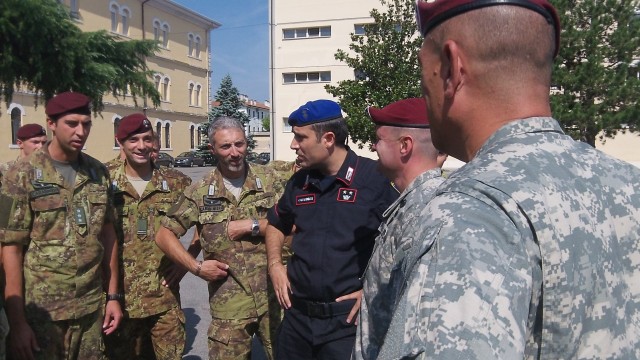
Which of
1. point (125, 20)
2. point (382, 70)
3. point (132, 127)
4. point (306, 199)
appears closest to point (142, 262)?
point (132, 127)

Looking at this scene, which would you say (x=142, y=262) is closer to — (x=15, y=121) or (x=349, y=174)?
(x=349, y=174)

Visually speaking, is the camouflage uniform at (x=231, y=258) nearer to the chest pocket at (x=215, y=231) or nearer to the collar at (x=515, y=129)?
the chest pocket at (x=215, y=231)

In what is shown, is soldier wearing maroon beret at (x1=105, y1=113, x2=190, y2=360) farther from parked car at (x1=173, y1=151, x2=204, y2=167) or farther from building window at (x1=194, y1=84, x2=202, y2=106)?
building window at (x1=194, y1=84, x2=202, y2=106)

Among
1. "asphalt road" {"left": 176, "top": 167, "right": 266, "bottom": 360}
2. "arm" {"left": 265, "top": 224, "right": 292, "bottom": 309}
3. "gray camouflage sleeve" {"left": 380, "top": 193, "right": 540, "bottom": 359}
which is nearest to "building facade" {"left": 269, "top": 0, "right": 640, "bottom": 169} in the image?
"asphalt road" {"left": 176, "top": 167, "right": 266, "bottom": 360}

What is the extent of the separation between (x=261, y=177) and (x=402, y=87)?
11993 millimetres

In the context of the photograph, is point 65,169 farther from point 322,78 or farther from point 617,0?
point 322,78

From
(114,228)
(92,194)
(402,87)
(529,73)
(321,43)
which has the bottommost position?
(114,228)

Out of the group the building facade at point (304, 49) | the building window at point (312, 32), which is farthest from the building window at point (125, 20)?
the building window at point (312, 32)

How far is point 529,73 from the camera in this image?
3.31ft

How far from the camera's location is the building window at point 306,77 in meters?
36.3

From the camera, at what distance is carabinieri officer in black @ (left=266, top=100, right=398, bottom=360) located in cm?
287

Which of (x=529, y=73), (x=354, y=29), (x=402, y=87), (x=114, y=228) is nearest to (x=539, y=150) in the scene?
(x=529, y=73)

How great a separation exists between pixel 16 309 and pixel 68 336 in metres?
0.34

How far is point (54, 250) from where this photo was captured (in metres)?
3.34
